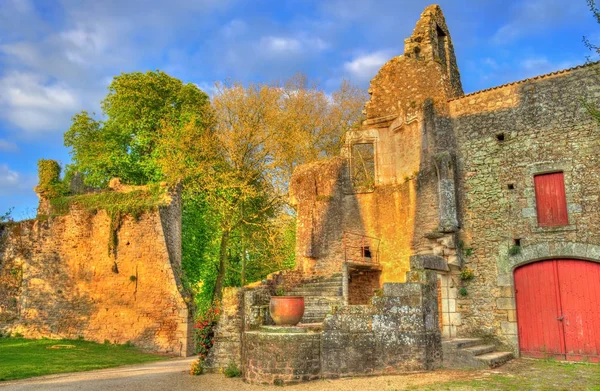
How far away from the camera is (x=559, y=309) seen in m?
11.3

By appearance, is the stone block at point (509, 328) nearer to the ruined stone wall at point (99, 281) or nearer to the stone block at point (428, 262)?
the stone block at point (428, 262)

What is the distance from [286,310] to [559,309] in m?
6.72

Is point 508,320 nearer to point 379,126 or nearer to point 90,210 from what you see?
point 379,126

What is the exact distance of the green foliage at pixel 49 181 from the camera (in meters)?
18.8

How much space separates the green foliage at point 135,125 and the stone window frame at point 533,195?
554 inches

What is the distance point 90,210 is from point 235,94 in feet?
26.3

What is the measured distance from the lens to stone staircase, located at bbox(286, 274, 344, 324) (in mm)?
12219

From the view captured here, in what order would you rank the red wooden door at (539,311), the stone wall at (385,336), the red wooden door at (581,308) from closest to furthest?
1. the stone wall at (385,336)
2. the red wooden door at (581,308)
3. the red wooden door at (539,311)

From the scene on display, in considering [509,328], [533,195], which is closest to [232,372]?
[509,328]

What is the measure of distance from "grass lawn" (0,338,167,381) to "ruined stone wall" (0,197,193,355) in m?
0.69

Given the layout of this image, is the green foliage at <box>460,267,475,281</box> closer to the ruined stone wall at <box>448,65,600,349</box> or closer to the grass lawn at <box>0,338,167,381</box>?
the ruined stone wall at <box>448,65,600,349</box>

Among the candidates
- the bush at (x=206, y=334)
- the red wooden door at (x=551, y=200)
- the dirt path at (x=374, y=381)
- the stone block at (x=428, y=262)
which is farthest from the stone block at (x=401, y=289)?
the red wooden door at (x=551, y=200)

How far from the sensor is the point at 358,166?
63.6ft

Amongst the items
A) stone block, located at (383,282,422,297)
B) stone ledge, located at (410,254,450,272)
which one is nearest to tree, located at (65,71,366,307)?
stone ledge, located at (410,254,450,272)
